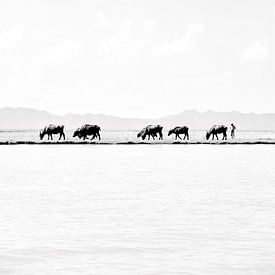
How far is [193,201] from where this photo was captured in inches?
787

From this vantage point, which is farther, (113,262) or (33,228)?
(33,228)

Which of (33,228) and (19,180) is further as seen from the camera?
(19,180)

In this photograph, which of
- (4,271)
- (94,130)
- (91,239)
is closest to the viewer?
(4,271)

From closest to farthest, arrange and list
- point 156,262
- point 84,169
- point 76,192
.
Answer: point 156,262, point 76,192, point 84,169

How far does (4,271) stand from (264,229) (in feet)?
18.8

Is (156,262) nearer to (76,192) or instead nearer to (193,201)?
(193,201)

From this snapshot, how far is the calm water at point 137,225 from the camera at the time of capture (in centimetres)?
1136

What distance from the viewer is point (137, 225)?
15.3 m

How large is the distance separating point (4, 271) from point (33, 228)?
415 centimetres

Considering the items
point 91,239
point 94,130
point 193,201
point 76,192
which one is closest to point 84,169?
point 76,192

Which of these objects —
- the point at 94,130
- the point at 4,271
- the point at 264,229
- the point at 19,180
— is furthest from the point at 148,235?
the point at 94,130

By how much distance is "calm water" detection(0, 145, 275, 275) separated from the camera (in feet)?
37.3

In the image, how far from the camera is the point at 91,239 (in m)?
13.6

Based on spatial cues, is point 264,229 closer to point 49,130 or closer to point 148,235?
point 148,235
